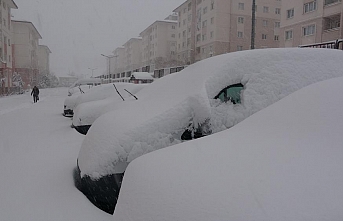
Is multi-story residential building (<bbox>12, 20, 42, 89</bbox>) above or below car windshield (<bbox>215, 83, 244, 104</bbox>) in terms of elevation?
above

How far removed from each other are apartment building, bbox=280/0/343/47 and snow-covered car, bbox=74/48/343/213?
823 inches

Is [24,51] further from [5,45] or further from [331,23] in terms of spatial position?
[331,23]

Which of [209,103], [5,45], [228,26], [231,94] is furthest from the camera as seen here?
[228,26]

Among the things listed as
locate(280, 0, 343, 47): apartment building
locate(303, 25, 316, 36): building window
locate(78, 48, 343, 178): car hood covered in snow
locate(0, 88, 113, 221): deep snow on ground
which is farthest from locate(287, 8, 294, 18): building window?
locate(78, 48, 343, 178): car hood covered in snow

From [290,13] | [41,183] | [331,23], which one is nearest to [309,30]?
[331,23]

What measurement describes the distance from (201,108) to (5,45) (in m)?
37.8

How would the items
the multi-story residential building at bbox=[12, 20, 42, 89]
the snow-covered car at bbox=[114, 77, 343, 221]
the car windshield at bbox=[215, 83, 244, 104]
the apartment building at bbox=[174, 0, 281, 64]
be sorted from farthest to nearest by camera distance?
the multi-story residential building at bbox=[12, 20, 42, 89]
the apartment building at bbox=[174, 0, 281, 64]
the car windshield at bbox=[215, 83, 244, 104]
the snow-covered car at bbox=[114, 77, 343, 221]

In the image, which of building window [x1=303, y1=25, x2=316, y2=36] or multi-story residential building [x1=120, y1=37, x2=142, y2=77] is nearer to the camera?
building window [x1=303, y1=25, x2=316, y2=36]

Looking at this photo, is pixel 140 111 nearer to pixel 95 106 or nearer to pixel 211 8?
pixel 95 106

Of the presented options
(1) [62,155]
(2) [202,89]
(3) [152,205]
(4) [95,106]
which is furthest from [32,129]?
(3) [152,205]

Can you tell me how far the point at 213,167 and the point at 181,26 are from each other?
49610 millimetres

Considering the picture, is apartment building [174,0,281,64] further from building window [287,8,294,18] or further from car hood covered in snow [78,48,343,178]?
car hood covered in snow [78,48,343,178]

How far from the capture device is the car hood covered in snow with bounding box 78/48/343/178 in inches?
144

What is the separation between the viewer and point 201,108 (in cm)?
367
